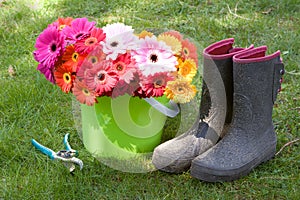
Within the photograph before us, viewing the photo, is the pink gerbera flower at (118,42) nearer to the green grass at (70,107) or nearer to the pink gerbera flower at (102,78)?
the pink gerbera flower at (102,78)

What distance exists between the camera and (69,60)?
179 cm

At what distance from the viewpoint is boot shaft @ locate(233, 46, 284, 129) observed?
1.76 meters

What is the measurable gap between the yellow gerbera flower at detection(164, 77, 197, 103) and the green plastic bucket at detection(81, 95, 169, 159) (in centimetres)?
12

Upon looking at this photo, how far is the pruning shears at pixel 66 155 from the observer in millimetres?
1850

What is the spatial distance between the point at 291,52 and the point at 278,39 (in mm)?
153

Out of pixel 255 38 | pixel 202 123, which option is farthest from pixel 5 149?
pixel 255 38

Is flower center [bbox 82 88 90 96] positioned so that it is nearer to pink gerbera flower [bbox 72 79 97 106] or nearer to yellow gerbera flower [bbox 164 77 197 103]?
pink gerbera flower [bbox 72 79 97 106]

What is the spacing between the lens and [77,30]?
6.07 feet

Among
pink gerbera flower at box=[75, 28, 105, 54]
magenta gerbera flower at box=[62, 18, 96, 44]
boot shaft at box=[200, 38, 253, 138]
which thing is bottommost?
boot shaft at box=[200, 38, 253, 138]

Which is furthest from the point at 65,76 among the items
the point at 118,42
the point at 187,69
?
the point at 187,69

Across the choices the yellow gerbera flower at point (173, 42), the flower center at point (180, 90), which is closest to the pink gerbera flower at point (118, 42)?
the yellow gerbera flower at point (173, 42)

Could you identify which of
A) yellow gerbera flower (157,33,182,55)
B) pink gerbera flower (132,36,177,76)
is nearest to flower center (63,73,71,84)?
pink gerbera flower (132,36,177,76)

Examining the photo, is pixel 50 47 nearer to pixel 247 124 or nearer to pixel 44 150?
pixel 44 150

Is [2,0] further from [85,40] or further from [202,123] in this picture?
[202,123]
